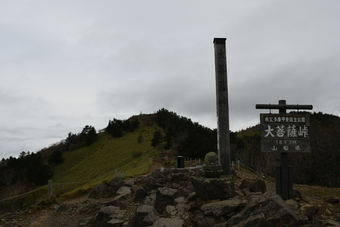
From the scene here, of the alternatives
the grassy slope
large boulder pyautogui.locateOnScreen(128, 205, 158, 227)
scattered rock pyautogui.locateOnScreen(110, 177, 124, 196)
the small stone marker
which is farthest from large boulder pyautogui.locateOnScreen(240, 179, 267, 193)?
the grassy slope

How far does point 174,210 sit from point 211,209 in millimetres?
1596

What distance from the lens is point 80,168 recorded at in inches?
1955

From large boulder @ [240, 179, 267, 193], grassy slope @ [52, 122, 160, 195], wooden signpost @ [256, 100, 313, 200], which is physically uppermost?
wooden signpost @ [256, 100, 313, 200]

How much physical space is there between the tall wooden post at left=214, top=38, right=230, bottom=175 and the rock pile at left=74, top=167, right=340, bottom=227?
142 cm

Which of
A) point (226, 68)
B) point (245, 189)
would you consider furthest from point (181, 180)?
point (226, 68)

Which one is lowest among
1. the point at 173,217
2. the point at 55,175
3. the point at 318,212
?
the point at 55,175

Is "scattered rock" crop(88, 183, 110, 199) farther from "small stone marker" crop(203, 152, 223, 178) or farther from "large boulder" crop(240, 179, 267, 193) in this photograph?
"large boulder" crop(240, 179, 267, 193)

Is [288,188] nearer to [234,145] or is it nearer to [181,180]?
[181,180]

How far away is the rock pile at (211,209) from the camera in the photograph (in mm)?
4895

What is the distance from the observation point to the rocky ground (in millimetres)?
5238

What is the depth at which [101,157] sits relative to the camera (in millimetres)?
52594

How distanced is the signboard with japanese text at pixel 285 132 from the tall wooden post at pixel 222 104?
1.98 m

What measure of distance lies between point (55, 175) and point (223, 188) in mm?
52884

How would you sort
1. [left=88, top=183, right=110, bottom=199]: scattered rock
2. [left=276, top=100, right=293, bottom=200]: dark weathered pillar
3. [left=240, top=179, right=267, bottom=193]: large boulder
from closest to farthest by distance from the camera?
1. [left=276, top=100, right=293, bottom=200]: dark weathered pillar
2. [left=240, top=179, right=267, bottom=193]: large boulder
3. [left=88, top=183, right=110, bottom=199]: scattered rock
